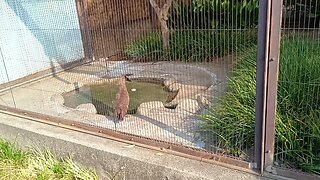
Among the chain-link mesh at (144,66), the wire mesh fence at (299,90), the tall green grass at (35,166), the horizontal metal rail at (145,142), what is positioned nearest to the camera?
the wire mesh fence at (299,90)

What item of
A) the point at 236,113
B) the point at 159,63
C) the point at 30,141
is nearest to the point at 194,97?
the point at 159,63

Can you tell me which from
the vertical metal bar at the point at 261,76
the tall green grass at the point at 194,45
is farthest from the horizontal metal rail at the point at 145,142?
the tall green grass at the point at 194,45

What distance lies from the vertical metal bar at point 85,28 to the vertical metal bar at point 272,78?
249cm

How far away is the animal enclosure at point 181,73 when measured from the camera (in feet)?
6.39

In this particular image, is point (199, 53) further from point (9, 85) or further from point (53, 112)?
point (9, 85)

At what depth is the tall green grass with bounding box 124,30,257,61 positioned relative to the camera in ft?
7.22

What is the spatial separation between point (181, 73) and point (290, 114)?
1.53 meters

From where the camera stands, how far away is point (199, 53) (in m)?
2.66

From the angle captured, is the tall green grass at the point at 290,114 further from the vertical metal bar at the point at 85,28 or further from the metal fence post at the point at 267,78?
the vertical metal bar at the point at 85,28

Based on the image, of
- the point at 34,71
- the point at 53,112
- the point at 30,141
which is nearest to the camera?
the point at 30,141

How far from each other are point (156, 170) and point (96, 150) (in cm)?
53

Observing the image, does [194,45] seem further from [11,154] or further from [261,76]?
[11,154]

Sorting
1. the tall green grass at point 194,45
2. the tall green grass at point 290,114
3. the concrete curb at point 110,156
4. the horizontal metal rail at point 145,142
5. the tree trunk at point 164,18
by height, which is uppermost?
the tree trunk at point 164,18

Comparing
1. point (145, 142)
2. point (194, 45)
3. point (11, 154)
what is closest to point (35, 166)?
point (11, 154)
